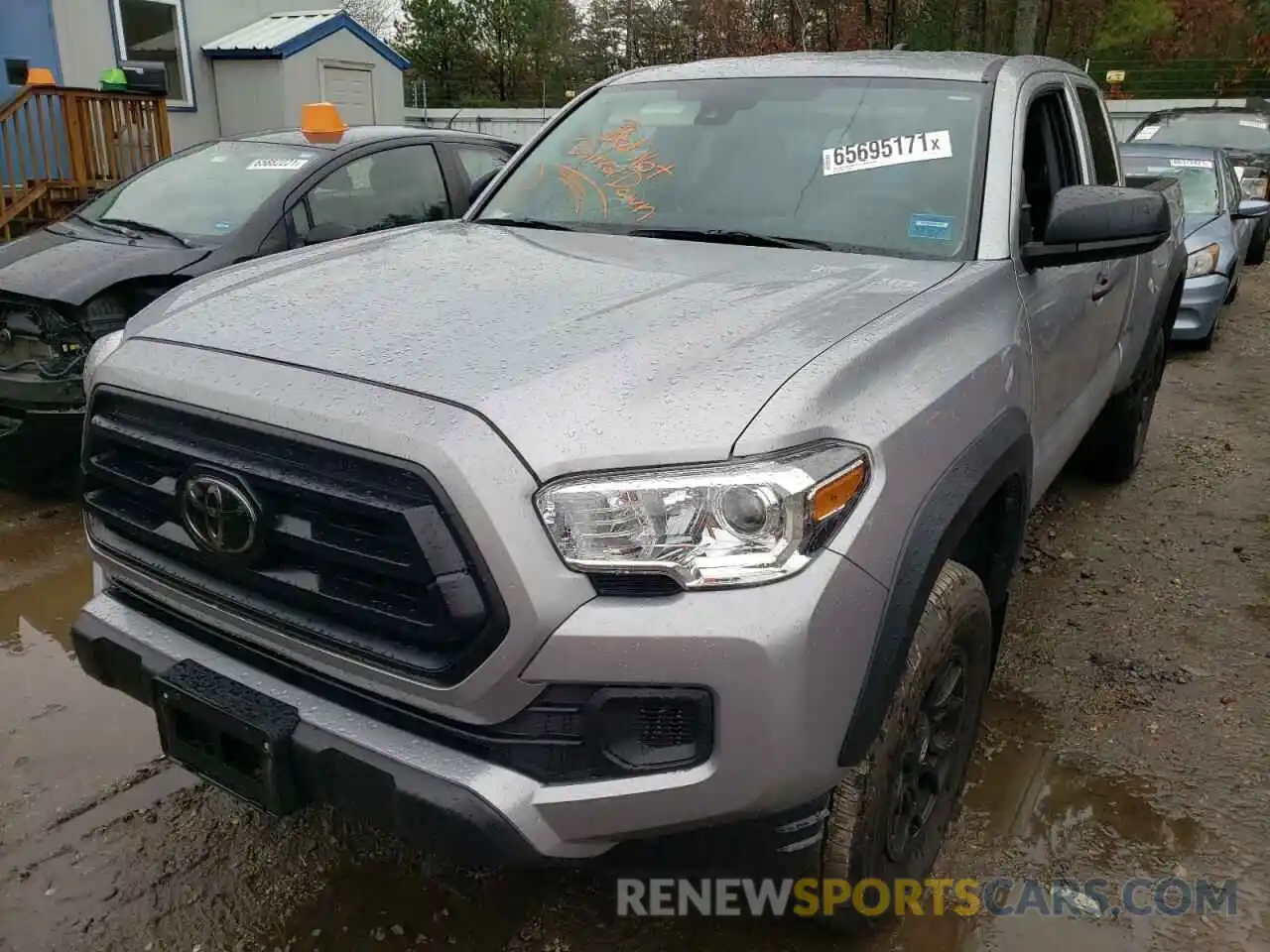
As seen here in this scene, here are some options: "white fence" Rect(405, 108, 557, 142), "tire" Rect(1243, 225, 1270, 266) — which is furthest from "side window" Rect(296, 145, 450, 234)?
"white fence" Rect(405, 108, 557, 142)

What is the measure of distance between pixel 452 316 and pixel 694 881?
4.45 ft

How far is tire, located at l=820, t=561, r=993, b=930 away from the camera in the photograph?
2.05 m

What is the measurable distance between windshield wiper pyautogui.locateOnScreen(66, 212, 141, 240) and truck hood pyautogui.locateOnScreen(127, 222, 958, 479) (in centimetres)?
298

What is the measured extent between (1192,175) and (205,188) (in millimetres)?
7780

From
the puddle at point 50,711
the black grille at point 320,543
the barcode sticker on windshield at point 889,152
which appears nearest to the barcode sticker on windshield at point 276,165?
the puddle at point 50,711

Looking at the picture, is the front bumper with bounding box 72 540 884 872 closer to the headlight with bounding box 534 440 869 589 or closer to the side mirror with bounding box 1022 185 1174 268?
the headlight with bounding box 534 440 869 589

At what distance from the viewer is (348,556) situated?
183cm

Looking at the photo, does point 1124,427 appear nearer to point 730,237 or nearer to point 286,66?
point 730,237

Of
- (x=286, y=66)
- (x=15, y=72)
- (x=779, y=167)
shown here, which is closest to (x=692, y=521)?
(x=779, y=167)

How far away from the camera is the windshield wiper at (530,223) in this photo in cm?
318

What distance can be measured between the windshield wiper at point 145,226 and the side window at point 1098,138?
4.00m

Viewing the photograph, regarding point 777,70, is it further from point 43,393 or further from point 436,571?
point 43,393

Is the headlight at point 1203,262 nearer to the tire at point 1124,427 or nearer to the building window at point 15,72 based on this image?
the tire at point 1124,427

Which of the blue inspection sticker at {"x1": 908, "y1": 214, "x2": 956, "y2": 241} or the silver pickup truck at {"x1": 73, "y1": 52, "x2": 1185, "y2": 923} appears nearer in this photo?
the silver pickup truck at {"x1": 73, "y1": 52, "x2": 1185, "y2": 923}
